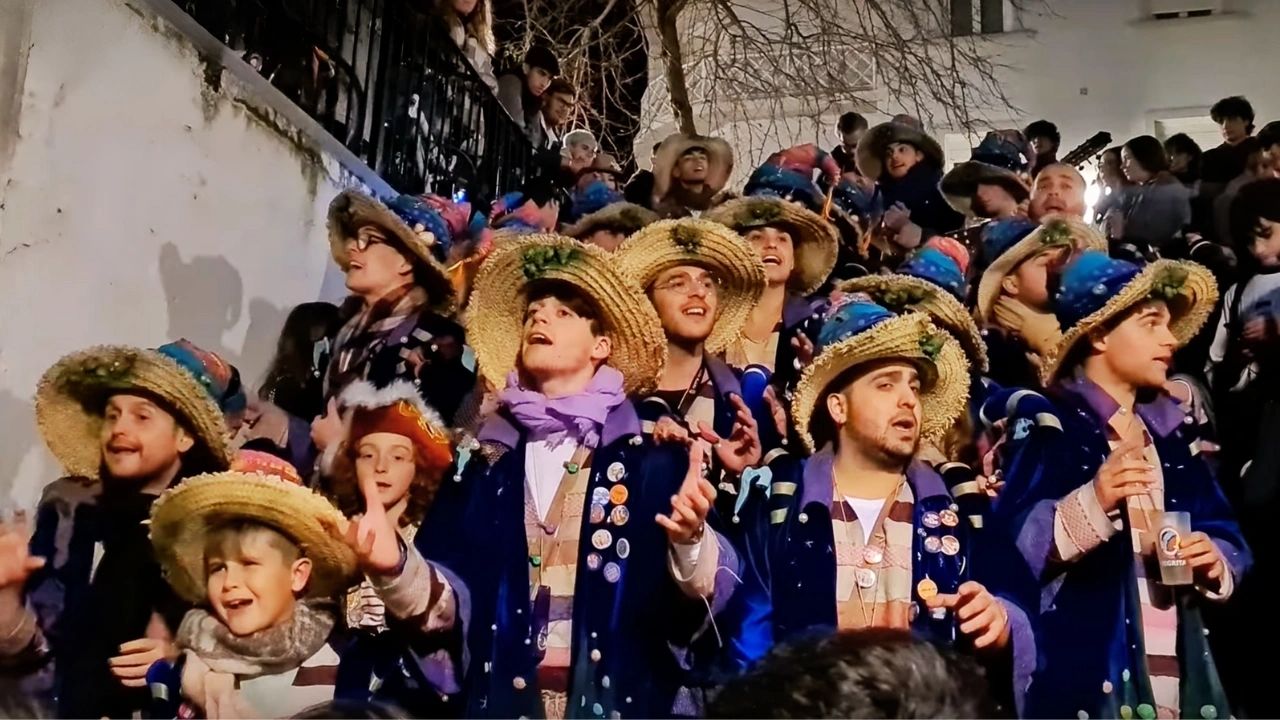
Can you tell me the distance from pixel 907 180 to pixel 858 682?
2.32 ft

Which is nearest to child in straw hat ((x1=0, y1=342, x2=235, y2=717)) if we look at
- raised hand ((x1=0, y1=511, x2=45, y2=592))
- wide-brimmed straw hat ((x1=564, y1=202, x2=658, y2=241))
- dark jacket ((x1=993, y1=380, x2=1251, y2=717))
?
raised hand ((x1=0, y1=511, x2=45, y2=592))

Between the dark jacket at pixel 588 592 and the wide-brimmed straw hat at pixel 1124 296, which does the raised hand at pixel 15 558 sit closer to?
the dark jacket at pixel 588 592

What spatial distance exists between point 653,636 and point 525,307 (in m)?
0.36

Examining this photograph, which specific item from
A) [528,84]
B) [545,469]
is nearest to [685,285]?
[545,469]

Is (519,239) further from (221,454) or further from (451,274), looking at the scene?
(221,454)

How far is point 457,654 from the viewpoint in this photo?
3.52ft

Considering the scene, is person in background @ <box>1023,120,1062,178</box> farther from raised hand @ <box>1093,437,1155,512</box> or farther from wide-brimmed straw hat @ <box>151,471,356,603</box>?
wide-brimmed straw hat @ <box>151,471,356,603</box>

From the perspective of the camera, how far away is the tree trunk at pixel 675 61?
1.65 meters

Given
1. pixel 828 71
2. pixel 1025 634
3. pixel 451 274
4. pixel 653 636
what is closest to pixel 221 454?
pixel 451 274

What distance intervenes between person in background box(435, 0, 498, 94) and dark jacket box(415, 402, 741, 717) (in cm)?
98

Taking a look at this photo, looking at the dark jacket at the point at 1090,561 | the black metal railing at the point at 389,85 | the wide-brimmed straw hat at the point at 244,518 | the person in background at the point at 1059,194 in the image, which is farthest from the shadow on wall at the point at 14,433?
the person in background at the point at 1059,194

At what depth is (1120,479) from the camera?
1014mm

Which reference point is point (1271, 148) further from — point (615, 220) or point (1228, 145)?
point (615, 220)

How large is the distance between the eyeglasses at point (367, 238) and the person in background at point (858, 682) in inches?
26.2
